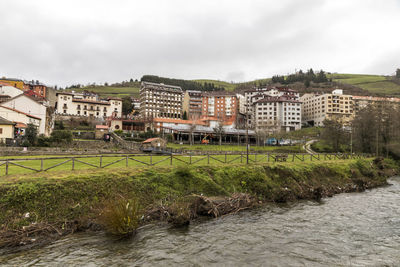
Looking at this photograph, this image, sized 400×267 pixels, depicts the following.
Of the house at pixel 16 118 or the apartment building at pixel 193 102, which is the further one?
the apartment building at pixel 193 102

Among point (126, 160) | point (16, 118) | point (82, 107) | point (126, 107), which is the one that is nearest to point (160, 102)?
point (126, 107)

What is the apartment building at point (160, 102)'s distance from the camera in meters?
119

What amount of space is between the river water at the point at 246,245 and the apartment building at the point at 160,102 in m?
107

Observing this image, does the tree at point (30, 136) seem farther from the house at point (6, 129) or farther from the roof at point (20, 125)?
the roof at point (20, 125)

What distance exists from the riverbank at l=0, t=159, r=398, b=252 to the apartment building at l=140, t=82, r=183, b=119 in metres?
100

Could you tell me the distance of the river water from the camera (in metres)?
9.33

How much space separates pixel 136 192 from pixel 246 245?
8.15 metres

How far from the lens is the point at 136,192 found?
1538cm

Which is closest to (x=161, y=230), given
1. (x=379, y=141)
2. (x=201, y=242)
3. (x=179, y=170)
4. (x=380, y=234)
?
(x=201, y=242)

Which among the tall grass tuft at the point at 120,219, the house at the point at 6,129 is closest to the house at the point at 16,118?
the house at the point at 6,129

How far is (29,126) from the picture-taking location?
4384 centimetres

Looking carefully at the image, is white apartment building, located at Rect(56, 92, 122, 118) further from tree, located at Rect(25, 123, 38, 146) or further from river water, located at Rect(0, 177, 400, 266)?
river water, located at Rect(0, 177, 400, 266)

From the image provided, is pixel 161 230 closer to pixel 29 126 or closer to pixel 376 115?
pixel 29 126

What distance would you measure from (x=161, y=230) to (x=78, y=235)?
4208 millimetres
